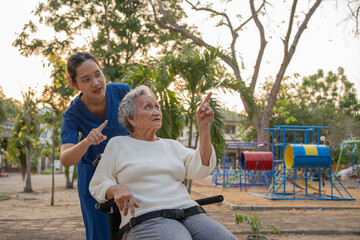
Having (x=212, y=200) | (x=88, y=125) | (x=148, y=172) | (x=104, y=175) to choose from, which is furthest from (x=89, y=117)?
(x=212, y=200)

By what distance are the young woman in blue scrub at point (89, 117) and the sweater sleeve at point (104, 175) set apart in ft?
0.82

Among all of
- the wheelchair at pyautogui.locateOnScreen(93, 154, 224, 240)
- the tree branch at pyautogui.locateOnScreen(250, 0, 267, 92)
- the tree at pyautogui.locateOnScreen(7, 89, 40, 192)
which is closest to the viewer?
the wheelchair at pyautogui.locateOnScreen(93, 154, 224, 240)

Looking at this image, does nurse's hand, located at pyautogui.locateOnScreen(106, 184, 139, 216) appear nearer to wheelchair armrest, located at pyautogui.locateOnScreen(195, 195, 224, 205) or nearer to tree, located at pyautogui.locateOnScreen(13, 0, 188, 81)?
Answer: wheelchair armrest, located at pyautogui.locateOnScreen(195, 195, 224, 205)

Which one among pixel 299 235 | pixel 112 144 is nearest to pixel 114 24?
pixel 299 235

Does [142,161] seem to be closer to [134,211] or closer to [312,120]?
Answer: [134,211]

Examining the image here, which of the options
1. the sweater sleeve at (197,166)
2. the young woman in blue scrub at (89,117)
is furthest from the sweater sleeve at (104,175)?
the sweater sleeve at (197,166)

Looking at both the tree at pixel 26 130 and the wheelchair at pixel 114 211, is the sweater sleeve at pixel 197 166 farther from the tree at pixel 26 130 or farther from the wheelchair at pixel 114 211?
the tree at pixel 26 130

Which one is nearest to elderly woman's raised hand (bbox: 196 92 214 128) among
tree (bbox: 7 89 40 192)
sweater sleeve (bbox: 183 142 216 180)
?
sweater sleeve (bbox: 183 142 216 180)

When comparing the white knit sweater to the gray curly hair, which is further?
the gray curly hair

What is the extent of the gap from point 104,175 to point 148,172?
230 millimetres

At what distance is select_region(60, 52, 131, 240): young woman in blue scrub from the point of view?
2.22m

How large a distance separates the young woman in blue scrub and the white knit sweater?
287 millimetres

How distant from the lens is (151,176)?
1.94 m

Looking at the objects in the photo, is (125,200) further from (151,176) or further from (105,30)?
(105,30)
